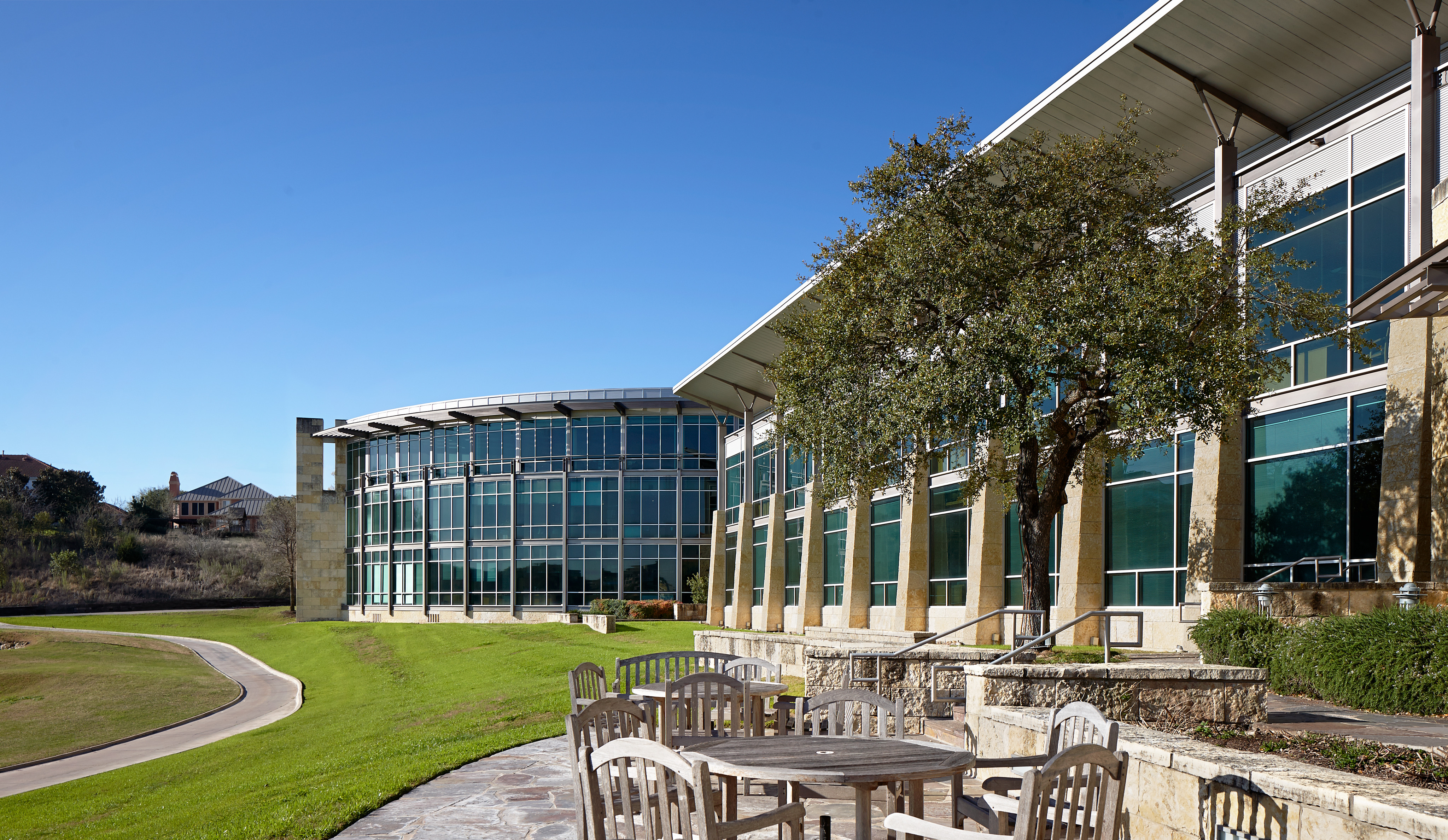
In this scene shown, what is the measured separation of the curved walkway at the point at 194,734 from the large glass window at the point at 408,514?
1388 centimetres

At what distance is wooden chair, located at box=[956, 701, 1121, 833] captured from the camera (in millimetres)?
5020

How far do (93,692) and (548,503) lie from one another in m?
20.8

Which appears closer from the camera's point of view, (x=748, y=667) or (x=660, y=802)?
(x=660, y=802)

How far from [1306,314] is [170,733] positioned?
23.1 m

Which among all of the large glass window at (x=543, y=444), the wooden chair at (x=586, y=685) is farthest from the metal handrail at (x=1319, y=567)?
the large glass window at (x=543, y=444)

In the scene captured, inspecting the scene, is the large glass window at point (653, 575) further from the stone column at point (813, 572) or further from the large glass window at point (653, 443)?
the stone column at point (813, 572)

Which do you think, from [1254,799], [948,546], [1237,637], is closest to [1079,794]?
[1254,799]

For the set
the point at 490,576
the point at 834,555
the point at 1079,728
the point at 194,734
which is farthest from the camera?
the point at 490,576

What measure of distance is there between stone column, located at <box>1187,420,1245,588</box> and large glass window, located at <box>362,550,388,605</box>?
43733mm

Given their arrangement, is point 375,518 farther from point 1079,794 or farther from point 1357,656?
point 1079,794

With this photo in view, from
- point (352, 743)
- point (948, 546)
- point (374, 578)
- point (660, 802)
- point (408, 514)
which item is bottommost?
point (374, 578)

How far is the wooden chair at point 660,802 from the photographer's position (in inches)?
148

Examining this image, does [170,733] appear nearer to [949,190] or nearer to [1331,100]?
[949,190]

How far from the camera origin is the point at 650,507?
48562 millimetres
